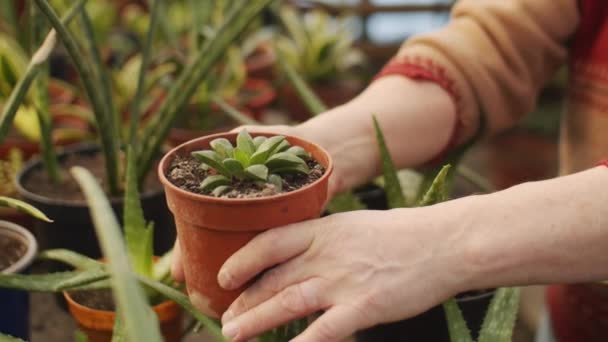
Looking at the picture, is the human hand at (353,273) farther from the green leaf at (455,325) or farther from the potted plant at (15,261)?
the potted plant at (15,261)

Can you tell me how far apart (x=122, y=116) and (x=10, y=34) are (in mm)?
326

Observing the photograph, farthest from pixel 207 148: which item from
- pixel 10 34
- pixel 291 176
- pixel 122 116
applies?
pixel 10 34

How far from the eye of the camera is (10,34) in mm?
1382

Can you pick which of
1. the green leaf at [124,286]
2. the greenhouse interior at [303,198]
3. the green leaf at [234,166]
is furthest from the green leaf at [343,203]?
the green leaf at [124,286]

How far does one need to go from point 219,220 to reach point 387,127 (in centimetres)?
33

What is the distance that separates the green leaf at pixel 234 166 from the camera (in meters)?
0.53

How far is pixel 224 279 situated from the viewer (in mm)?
545

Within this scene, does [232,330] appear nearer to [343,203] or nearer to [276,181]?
[276,181]

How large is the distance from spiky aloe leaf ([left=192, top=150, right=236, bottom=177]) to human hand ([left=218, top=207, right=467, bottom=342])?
6 centimetres

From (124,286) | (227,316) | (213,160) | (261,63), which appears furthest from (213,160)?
(261,63)

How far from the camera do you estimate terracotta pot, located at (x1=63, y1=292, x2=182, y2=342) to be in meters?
0.67

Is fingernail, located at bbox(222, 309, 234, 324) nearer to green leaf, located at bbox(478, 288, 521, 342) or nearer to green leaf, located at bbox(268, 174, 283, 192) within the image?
green leaf, located at bbox(268, 174, 283, 192)

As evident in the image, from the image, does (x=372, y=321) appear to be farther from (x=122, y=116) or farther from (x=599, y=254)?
(x=122, y=116)

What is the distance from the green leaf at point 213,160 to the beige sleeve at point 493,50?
0.38 meters
